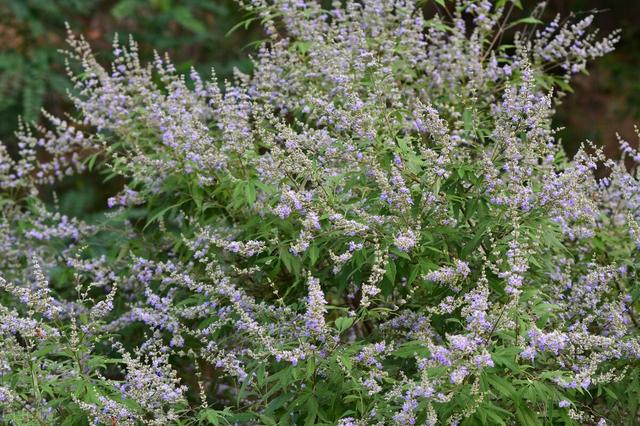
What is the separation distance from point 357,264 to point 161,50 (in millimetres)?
A: 9124

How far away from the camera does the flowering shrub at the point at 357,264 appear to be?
389 cm

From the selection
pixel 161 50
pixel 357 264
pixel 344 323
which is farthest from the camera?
pixel 161 50

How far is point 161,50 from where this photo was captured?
12711mm

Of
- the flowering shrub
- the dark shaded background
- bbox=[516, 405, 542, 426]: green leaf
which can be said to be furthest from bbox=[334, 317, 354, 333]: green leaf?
the dark shaded background

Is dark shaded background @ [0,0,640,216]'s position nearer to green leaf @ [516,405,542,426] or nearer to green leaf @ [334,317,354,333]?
green leaf @ [334,317,354,333]

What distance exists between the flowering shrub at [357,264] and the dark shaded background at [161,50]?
5.78 metres

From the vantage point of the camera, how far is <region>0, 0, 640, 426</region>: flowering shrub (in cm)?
389

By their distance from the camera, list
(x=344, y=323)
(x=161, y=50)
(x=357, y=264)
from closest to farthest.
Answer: (x=344, y=323), (x=357, y=264), (x=161, y=50)

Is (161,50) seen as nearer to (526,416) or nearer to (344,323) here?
(344,323)

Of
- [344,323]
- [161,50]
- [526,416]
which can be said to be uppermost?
[344,323]

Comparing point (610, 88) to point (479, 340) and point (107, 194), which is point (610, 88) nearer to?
point (107, 194)

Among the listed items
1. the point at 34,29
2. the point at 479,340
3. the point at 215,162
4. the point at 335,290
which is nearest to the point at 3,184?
the point at 215,162

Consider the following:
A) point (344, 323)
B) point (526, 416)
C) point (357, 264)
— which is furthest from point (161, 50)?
point (526, 416)

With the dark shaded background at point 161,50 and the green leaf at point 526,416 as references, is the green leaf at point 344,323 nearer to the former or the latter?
the green leaf at point 526,416
